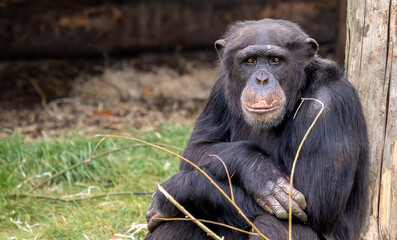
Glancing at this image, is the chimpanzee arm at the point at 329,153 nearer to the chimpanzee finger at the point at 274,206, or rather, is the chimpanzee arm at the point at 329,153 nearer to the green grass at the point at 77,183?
the chimpanzee finger at the point at 274,206

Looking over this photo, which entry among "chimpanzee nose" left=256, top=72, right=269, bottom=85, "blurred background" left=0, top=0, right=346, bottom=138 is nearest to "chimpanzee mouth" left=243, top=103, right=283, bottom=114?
"chimpanzee nose" left=256, top=72, right=269, bottom=85

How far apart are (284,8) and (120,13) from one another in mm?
2634

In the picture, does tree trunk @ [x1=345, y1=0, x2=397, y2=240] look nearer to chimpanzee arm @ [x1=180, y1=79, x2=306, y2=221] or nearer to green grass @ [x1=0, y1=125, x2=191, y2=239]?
chimpanzee arm @ [x1=180, y1=79, x2=306, y2=221]


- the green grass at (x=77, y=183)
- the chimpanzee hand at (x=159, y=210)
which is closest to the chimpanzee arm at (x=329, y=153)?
the chimpanzee hand at (x=159, y=210)

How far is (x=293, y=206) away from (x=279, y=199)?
0.11 meters

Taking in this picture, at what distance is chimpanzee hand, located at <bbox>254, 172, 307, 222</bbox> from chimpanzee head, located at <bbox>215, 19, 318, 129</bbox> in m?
0.40

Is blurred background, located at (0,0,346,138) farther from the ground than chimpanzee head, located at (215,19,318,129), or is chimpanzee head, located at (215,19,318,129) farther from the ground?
chimpanzee head, located at (215,19,318,129)

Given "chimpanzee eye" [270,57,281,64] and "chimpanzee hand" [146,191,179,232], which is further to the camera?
"chimpanzee hand" [146,191,179,232]

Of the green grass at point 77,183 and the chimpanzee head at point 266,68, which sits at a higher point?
the chimpanzee head at point 266,68

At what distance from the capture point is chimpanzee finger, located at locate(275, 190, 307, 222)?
3848 millimetres

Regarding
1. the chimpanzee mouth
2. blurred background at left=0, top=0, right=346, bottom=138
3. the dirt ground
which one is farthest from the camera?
blurred background at left=0, top=0, right=346, bottom=138

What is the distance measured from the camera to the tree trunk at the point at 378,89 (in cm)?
437

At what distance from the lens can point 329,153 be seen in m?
3.88

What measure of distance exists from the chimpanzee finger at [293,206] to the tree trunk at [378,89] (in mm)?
925
